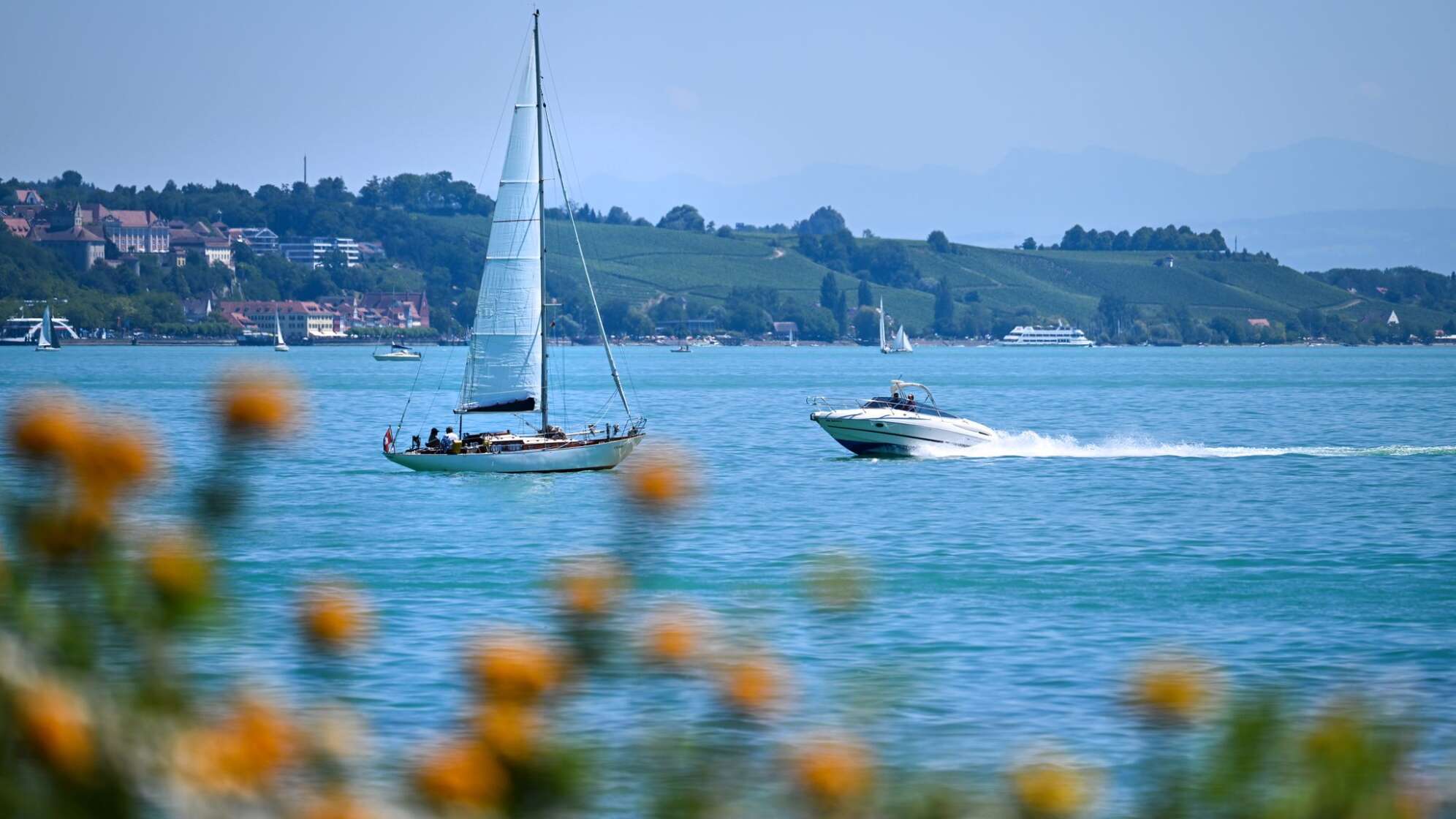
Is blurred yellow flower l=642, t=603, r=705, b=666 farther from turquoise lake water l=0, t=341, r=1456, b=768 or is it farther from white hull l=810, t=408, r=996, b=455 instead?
white hull l=810, t=408, r=996, b=455

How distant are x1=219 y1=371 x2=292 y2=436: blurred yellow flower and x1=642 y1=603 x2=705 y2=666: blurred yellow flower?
0.81 meters

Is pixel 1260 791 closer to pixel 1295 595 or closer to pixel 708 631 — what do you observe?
pixel 708 631

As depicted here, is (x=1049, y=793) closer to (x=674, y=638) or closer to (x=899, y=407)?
(x=674, y=638)

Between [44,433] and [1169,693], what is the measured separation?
197 centimetres

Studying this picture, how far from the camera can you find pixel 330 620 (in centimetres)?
329

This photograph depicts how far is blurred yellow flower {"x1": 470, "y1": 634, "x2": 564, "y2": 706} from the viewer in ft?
10.1

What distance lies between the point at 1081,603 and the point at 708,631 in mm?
21348

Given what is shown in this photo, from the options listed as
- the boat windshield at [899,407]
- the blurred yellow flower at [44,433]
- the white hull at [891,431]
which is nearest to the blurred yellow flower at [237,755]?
the blurred yellow flower at [44,433]

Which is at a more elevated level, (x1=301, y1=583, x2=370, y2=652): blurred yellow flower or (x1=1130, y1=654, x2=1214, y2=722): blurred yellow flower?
(x1=301, y1=583, x2=370, y2=652): blurred yellow flower

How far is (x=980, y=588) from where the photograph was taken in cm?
2600

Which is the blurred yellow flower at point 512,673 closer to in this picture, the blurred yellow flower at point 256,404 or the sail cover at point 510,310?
the blurred yellow flower at point 256,404

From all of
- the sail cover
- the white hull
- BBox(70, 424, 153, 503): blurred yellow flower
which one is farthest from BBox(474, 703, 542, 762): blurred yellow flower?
the white hull

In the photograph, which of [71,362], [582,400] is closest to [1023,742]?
A: [582,400]

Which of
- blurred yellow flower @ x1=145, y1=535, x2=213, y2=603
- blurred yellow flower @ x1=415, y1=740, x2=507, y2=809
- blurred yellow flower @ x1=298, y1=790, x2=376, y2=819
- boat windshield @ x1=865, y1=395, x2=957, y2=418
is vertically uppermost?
blurred yellow flower @ x1=145, y1=535, x2=213, y2=603
